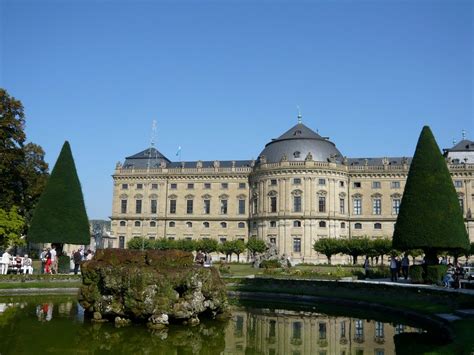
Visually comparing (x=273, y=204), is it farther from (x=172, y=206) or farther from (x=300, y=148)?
(x=172, y=206)

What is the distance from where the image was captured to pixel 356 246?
2007 inches

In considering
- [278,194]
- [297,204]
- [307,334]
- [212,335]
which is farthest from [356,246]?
[212,335]

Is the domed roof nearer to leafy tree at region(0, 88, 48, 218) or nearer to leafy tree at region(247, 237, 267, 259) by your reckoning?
leafy tree at region(247, 237, 267, 259)

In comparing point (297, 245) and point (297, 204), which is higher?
point (297, 204)

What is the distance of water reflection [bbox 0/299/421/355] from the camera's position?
11.5m

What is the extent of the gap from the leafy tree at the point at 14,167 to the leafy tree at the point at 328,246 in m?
28.2

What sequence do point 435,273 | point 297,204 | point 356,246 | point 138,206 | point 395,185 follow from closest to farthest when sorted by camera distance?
point 435,273 → point 356,246 → point 297,204 → point 395,185 → point 138,206

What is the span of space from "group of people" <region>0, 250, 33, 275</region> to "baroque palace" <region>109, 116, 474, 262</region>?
1323 inches

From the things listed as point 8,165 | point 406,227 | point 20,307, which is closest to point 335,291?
point 406,227

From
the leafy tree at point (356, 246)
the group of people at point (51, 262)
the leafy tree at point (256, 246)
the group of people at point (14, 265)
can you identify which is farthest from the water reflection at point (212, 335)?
the leafy tree at point (256, 246)

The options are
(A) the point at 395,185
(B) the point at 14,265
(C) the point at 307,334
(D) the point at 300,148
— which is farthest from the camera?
(A) the point at 395,185

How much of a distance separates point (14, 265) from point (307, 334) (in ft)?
67.7

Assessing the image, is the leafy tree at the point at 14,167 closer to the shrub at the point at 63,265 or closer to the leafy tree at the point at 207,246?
the shrub at the point at 63,265

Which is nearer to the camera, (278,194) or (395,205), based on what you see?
(278,194)
